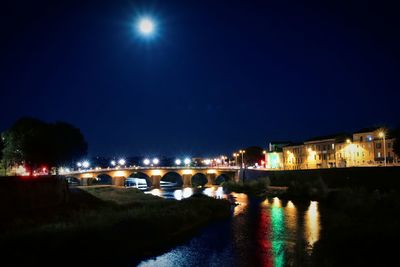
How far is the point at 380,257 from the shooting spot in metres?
30.2

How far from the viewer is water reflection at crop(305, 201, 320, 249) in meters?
40.4

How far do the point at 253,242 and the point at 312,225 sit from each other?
36.1ft

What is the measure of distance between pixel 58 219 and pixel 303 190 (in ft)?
170

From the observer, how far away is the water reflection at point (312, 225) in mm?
40406

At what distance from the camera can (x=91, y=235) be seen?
3456 cm

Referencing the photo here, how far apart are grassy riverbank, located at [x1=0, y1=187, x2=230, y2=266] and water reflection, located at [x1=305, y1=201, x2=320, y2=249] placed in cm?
1287

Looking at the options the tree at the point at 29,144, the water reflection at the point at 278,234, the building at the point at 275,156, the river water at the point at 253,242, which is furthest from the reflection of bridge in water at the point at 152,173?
the river water at the point at 253,242

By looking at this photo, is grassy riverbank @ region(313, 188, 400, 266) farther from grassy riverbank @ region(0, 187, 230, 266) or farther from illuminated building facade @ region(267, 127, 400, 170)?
illuminated building facade @ region(267, 127, 400, 170)

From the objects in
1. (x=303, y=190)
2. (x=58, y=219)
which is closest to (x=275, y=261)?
(x=58, y=219)

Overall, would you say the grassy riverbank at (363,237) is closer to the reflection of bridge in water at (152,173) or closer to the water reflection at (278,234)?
the water reflection at (278,234)

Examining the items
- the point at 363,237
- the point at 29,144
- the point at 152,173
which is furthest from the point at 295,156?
the point at 363,237

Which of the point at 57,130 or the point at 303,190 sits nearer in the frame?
the point at 303,190

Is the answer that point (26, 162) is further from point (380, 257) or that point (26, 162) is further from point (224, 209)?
point (380, 257)

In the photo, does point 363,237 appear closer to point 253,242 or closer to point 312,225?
point 253,242
